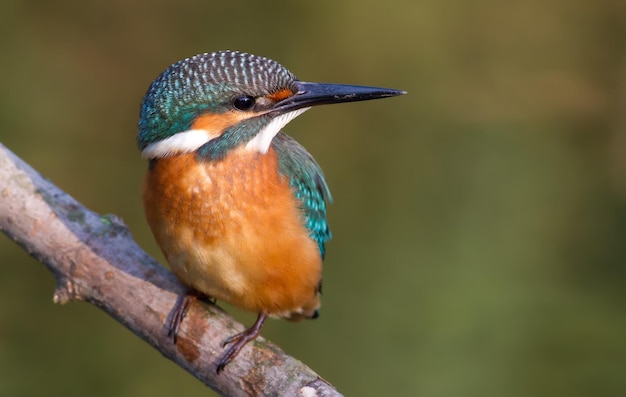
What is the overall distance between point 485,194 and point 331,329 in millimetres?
1191

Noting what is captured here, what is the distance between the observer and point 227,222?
2.79m

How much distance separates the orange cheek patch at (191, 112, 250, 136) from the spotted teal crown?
2 cm

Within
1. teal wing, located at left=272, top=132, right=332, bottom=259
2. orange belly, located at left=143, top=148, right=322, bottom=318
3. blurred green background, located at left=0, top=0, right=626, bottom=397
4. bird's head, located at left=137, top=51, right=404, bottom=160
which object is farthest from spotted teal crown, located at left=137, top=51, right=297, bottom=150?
blurred green background, located at left=0, top=0, right=626, bottom=397

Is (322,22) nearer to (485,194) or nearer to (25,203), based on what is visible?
(485,194)

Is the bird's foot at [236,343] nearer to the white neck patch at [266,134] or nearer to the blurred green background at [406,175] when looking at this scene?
the white neck patch at [266,134]

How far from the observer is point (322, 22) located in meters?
5.21

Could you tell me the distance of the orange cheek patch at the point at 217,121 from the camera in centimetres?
275

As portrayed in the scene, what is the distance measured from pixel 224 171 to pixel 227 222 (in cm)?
16

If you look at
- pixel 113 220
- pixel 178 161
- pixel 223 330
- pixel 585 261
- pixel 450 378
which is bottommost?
pixel 450 378

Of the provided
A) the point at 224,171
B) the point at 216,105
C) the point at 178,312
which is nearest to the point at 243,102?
the point at 216,105

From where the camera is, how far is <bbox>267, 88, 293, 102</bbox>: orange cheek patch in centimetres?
282

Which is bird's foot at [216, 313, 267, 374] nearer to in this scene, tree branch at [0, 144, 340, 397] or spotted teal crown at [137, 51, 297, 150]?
tree branch at [0, 144, 340, 397]

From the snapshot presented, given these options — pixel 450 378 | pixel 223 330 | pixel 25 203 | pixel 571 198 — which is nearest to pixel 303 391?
pixel 223 330

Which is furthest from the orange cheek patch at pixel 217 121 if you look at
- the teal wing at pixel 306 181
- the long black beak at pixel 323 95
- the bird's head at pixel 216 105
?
the teal wing at pixel 306 181
